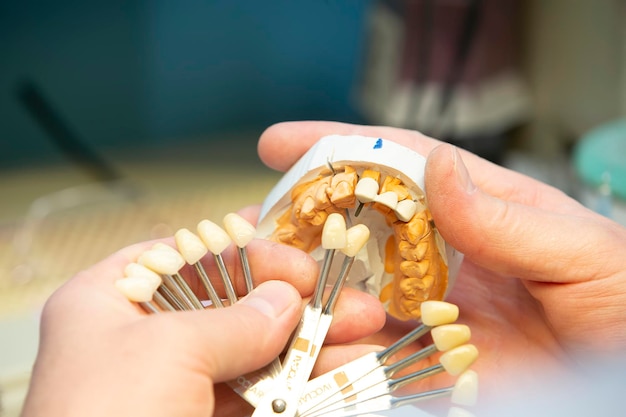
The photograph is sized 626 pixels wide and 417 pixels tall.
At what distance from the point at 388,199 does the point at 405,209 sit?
0.02 m

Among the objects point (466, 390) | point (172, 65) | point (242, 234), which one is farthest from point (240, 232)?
point (172, 65)

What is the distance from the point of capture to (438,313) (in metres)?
0.52

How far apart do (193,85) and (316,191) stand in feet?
3.14

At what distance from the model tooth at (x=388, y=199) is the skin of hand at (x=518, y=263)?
32mm

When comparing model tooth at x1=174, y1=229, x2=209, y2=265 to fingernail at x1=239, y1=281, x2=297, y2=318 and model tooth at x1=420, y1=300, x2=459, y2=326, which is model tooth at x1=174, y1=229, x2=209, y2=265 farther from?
model tooth at x1=420, y1=300, x2=459, y2=326

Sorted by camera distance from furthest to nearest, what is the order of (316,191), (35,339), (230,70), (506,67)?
1. (230,70)
2. (506,67)
3. (35,339)
4. (316,191)

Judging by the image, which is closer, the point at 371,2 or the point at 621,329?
the point at 621,329

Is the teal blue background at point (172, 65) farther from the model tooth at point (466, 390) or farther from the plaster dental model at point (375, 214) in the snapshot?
the model tooth at point (466, 390)

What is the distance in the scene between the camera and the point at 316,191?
0.61 metres

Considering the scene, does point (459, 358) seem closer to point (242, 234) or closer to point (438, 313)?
point (438, 313)

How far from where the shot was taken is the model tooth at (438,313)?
520 millimetres

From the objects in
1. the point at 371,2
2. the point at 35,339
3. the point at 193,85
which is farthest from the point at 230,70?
the point at 35,339

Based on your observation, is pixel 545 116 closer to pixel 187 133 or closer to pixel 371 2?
pixel 371 2

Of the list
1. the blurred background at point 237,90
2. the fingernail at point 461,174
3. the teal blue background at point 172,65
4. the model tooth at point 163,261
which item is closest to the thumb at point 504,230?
the fingernail at point 461,174
